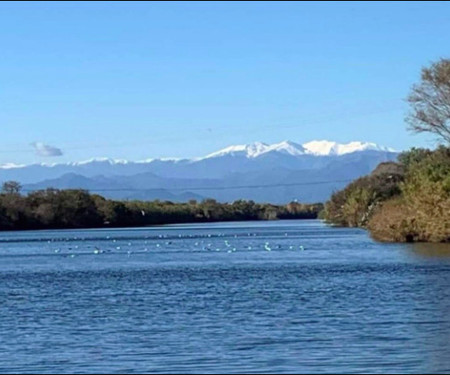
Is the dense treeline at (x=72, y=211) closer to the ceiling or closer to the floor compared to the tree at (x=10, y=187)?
closer to the floor

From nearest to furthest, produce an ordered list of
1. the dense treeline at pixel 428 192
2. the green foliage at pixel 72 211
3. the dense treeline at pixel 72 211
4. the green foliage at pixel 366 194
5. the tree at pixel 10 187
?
the dense treeline at pixel 428 192 → the green foliage at pixel 366 194 → the green foliage at pixel 72 211 → the dense treeline at pixel 72 211 → the tree at pixel 10 187

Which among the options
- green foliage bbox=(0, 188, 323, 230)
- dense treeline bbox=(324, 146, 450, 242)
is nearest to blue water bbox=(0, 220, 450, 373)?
dense treeline bbox=(324, 146, 450, 242)

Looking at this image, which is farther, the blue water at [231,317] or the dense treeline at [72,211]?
the dense treeline at [72,211]

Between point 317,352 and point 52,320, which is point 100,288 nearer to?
point 52,320

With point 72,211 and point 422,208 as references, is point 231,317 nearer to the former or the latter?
point 422,208

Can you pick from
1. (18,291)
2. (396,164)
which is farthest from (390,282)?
(396,164)

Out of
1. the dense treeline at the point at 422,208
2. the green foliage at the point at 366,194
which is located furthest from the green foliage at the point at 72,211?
the dense treeline at the point at 422,208

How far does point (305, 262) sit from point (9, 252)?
2851 centimetres

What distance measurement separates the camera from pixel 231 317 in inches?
1222

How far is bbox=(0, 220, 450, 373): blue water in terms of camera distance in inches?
925

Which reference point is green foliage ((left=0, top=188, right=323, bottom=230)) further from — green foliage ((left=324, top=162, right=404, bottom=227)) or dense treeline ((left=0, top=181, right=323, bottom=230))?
green foliage ((left=324, top=162, right=404, bottom=227))

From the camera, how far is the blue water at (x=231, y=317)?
2350cm

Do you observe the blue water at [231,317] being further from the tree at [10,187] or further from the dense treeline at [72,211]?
the tree at [10,187]

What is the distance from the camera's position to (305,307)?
3338 cm
